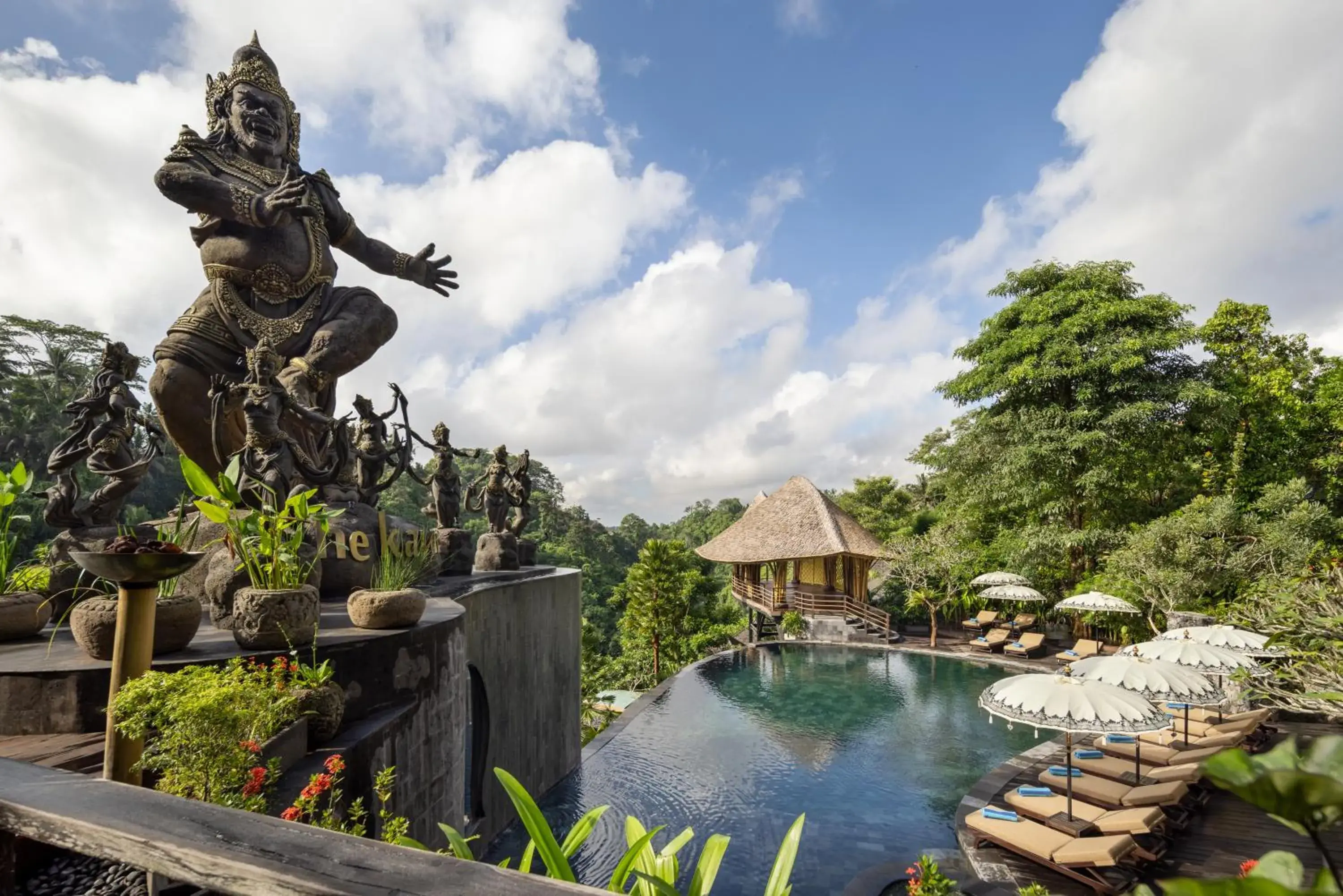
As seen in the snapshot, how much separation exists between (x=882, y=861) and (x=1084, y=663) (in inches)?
146

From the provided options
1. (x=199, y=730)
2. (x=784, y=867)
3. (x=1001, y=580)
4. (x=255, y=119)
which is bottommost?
(x=1001, y=580)

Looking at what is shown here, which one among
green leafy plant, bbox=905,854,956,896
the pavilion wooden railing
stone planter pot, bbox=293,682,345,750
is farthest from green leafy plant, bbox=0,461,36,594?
green leafy plant, bbox=905,854,956,896

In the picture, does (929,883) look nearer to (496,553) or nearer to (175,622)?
(175,622)

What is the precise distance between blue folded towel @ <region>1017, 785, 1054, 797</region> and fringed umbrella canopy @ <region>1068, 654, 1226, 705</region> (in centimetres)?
130

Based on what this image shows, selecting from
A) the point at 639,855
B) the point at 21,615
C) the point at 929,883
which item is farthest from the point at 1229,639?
the point at 21,615

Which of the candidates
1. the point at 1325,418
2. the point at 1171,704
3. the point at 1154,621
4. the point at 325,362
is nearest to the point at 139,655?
the point at 325,362

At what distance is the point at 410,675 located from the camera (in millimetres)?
4273

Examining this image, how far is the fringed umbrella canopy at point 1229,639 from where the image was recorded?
853cm

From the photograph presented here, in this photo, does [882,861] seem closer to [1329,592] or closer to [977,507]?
[1329,592]

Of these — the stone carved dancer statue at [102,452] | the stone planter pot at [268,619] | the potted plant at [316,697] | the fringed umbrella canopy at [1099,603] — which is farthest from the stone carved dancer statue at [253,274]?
the fringed umbrella canopy at [1099,603]

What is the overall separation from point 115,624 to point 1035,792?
27.7 feet

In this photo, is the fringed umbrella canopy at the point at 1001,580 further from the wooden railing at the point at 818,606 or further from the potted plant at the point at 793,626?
the potted plant at the point at 793,626

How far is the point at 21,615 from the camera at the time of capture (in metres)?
3.84

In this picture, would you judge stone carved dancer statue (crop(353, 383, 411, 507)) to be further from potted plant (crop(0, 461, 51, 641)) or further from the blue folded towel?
the blue folded towel
